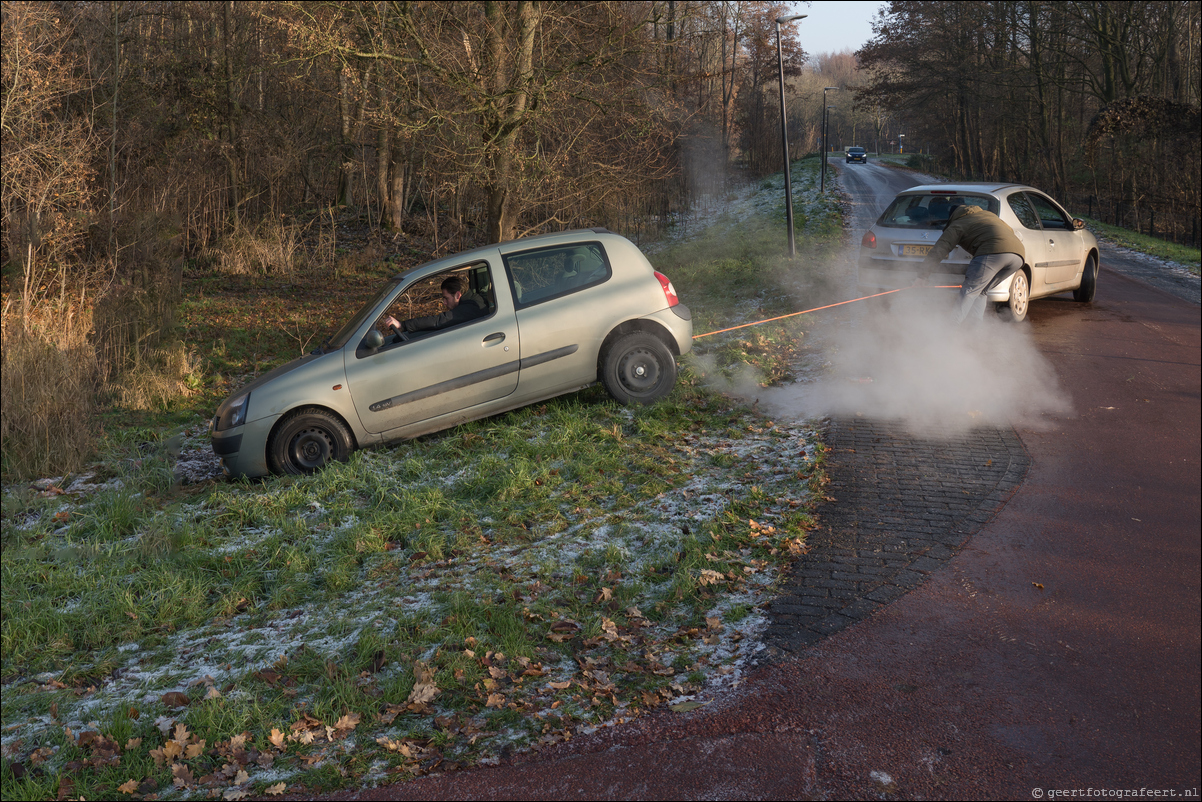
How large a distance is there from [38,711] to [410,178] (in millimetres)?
23149

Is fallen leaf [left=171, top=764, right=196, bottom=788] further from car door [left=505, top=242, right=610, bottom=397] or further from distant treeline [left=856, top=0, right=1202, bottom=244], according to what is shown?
distant treeline [left=856, top=0, right=1202, bottom=244]

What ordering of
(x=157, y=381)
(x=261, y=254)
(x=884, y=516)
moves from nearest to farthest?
(x=884, y=516), (x=157, y=381), (x=261, y=254)

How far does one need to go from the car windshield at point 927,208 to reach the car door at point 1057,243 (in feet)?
3.29

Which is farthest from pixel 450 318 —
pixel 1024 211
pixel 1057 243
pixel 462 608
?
pixel 1057 243

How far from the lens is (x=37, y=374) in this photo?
10383 mm

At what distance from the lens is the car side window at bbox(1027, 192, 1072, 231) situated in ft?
36.2

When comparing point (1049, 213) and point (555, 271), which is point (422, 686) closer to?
point (555, 271)

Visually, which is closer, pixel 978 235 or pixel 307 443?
pixel 307 443

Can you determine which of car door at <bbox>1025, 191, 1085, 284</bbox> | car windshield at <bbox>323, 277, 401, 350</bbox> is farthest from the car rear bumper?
car door at <bbox>1025, 191, 1085, 284</bbox>

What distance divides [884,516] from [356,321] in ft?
16.8

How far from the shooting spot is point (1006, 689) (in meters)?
3.86

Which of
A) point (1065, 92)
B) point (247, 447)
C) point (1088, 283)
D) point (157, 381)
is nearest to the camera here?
point (247, 447)

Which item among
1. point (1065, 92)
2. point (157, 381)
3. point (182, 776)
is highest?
point (1065, 92)

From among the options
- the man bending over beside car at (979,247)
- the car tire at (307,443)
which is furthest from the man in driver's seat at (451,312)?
the man bending over beside car at (979,247)
